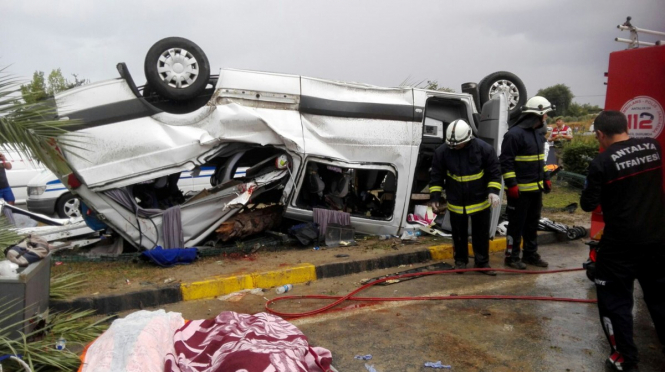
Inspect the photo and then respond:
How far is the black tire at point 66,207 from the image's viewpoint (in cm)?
991

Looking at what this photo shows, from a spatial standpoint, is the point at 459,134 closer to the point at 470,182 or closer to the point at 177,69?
the point at 470,182

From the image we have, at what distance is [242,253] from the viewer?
20.4 feet

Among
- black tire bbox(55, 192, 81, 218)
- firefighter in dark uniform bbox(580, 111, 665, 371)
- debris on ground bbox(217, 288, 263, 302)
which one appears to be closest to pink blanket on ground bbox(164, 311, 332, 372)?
debris on ground bbox(217, 288, 263, 302)

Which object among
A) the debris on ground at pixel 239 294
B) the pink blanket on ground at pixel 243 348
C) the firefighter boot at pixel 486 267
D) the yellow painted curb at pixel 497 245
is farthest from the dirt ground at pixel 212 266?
the pink blanket on ground at pixel 243 348

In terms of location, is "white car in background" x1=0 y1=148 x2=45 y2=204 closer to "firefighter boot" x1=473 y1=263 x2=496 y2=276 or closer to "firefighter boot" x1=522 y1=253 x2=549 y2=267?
"firefighter boot" x1=473 y1=263 x2=496 y2=276

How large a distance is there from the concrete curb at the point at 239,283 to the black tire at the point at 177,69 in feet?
7.05

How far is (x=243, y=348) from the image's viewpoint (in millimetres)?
2770

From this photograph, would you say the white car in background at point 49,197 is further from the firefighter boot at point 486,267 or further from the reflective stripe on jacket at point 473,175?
the firefighter boot at point 486,267

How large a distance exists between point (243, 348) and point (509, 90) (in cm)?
622

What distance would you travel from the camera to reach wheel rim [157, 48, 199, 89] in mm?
5449

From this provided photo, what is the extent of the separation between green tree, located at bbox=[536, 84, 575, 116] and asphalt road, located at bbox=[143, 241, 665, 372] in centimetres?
4116

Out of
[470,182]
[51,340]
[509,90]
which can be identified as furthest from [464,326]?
[509,90]

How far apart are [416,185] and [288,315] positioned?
3.95 meters

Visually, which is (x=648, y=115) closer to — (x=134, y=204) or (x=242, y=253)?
(x=242, y=253)
